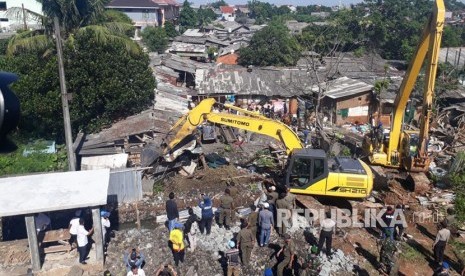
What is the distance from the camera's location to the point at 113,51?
62.7ft

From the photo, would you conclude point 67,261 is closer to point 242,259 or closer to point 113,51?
point 242,259

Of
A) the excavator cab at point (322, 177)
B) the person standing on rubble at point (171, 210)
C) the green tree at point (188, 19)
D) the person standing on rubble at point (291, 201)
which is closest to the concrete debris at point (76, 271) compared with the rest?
the person standing on rubble at point (171, 210)

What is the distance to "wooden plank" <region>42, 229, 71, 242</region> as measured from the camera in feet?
36.1

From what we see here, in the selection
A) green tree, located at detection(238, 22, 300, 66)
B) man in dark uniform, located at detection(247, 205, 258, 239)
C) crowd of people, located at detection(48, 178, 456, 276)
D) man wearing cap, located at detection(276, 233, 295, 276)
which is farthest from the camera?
green tree, located at detection(238, 22, 300, 66)

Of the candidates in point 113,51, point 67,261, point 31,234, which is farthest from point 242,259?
point 113,51

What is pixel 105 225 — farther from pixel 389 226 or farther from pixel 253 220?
pixel 389 226

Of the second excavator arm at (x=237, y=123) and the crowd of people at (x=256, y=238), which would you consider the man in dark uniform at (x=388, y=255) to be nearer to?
the crowd of people at (x=256, y=238)

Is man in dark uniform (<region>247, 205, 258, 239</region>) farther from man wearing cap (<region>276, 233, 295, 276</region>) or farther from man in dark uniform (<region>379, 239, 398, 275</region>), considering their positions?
man in dark uniform (<region>379, 239, 398, 275</region>)

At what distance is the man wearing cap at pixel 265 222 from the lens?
11211 mm

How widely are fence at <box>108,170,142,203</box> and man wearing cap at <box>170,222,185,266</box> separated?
3.75 m

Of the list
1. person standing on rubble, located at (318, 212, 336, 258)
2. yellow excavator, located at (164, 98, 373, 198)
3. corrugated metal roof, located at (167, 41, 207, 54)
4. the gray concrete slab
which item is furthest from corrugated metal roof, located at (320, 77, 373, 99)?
the gray concrete slab

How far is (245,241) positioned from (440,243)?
4.95 meters

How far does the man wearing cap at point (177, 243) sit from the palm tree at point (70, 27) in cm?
1001

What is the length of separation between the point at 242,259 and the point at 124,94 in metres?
10.6
